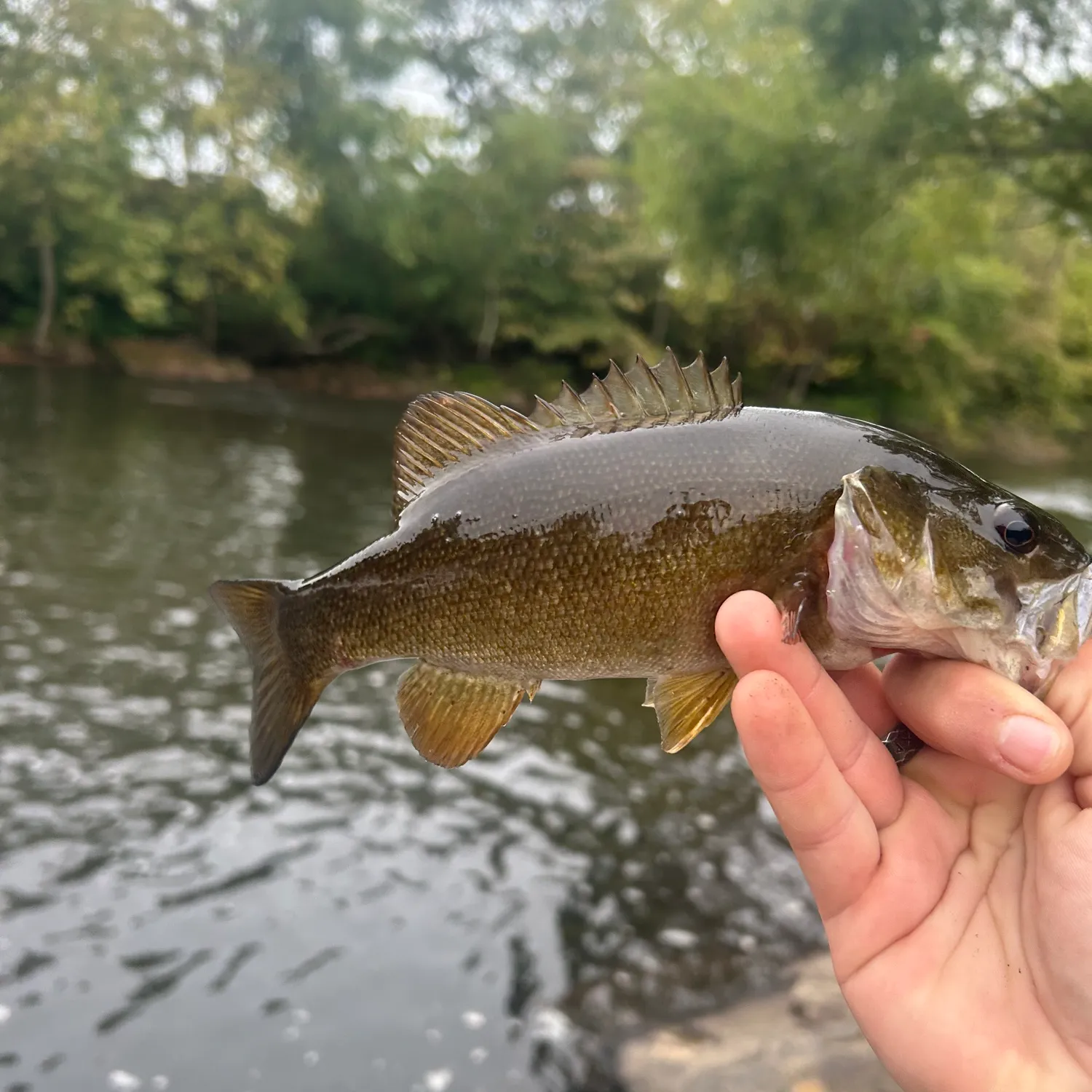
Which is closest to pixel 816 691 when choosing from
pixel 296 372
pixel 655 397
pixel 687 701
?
pixel 687 701

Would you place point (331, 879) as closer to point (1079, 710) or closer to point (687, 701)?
point (687, 701)

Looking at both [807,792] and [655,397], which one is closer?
[807,792]

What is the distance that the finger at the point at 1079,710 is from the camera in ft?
6.98

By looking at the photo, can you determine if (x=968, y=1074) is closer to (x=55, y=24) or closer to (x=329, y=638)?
(x=329, y=638)

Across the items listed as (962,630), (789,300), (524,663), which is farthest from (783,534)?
(789,300)

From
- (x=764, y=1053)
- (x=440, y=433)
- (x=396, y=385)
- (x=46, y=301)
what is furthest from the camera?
(x=396, y=385)

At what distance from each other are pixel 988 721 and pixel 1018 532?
0.46m

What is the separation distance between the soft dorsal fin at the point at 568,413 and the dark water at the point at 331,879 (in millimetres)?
3860

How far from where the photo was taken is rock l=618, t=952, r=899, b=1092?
4613mm

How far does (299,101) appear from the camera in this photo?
123 feet

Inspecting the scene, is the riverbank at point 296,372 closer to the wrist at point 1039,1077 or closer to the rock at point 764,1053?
the rock at point 764,1053

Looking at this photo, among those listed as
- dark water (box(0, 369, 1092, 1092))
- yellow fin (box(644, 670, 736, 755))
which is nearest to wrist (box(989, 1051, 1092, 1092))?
yellow fin (box(644, 670, 736, 755))

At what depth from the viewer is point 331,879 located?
240 inches

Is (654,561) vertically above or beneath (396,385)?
above
